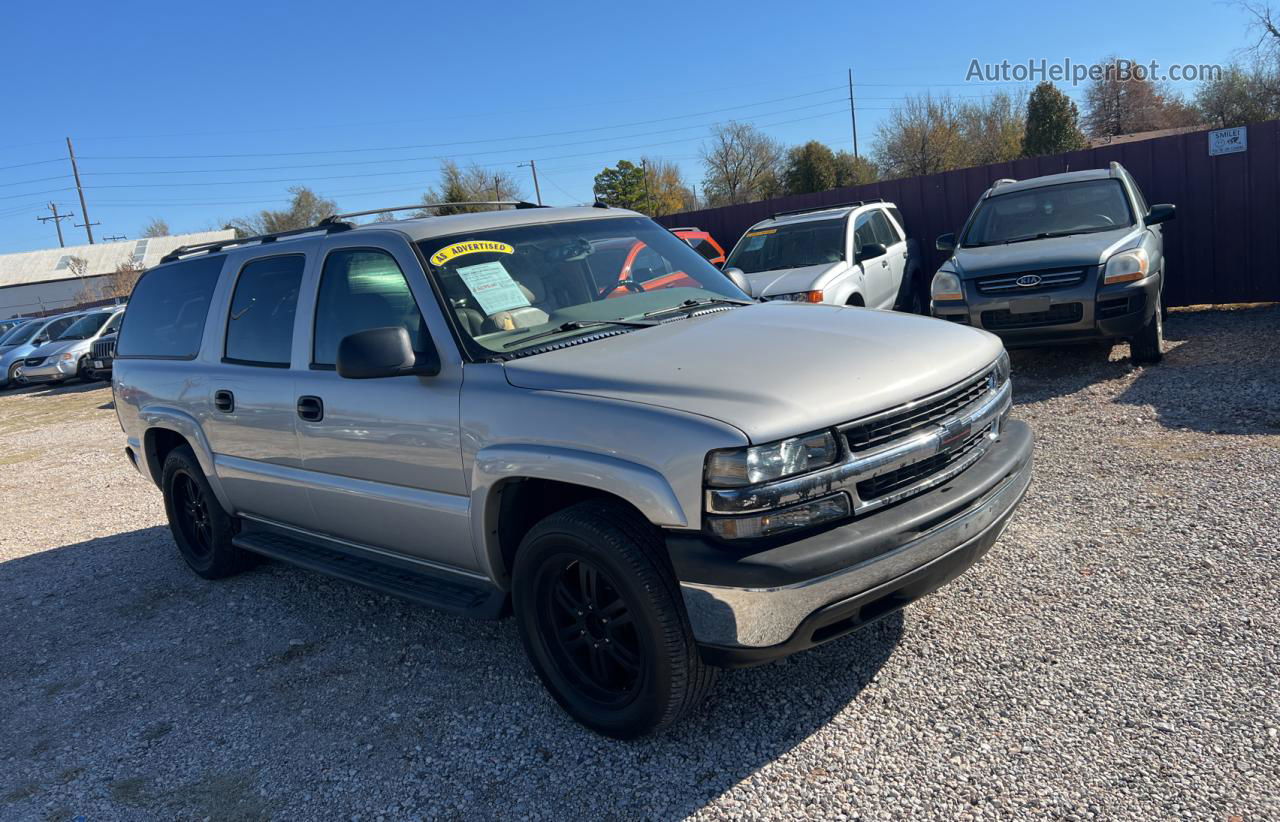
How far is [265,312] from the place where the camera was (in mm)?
4527

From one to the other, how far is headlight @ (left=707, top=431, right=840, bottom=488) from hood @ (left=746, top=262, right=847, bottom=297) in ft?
19.8

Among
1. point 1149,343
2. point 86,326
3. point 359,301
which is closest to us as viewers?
point 359,301

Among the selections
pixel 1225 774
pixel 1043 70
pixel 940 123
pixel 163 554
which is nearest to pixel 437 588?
pixel 1225 774

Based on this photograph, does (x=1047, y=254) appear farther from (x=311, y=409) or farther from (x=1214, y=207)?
(x=311, y=409)

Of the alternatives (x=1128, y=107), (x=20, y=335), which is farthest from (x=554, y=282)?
(x=1128, y=107)

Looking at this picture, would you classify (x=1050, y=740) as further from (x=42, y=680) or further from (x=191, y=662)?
(x=42, y=680)

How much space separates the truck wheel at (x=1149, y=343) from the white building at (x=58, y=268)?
67.9 metres

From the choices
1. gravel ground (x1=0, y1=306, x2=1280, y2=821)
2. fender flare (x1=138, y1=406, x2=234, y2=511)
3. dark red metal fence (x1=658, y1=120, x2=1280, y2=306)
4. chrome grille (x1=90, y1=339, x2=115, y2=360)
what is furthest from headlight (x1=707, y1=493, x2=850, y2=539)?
chrome grille (x1=90, y1=339, x2=115, y2=360)

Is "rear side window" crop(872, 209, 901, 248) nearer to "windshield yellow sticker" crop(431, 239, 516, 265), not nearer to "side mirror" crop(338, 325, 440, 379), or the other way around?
"windshield yellow sticker" crop(431, 239, 516, 265)

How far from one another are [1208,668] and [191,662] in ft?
14.5

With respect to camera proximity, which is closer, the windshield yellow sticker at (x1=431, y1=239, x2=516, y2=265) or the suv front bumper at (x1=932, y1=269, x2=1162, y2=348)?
the windshield yellow sticker at (x1=431, y1=239, x2=516, y2=265)

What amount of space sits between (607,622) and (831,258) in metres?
7.39

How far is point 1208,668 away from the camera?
316 centimetres

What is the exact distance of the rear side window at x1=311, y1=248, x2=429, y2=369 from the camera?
3.71 metres
